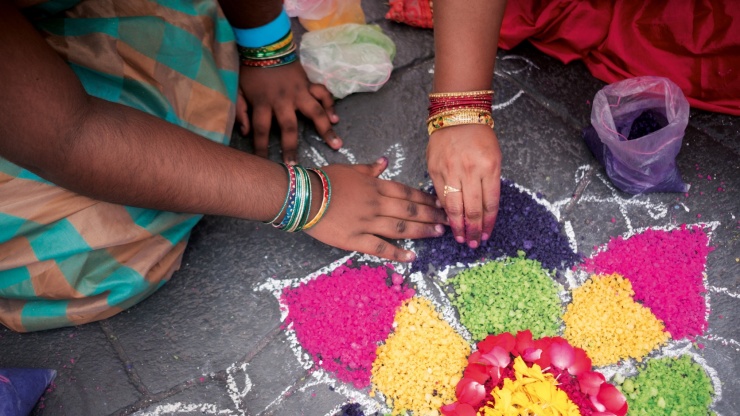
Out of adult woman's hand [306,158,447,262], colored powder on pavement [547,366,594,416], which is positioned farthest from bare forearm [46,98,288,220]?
colored powder on pavement [547,366,594,416]

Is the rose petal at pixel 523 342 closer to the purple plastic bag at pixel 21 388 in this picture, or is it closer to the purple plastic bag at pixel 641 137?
the purple plastic bag at pixel 641 137

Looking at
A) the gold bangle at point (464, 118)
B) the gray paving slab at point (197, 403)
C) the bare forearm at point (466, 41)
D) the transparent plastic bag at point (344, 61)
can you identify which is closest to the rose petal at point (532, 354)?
the gold bangle at point (464, 118)

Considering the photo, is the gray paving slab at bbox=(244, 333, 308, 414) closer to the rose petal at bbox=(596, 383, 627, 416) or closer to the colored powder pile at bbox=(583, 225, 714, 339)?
the rose petal at bbox=(596, 383, 627, 416)

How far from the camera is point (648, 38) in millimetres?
2158

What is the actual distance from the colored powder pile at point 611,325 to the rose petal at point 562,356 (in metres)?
0.13

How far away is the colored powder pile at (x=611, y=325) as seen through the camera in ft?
5.78

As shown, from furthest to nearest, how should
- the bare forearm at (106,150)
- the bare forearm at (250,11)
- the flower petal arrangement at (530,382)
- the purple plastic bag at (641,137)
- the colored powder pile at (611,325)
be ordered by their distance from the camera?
the bare forearm at (250,11)
the purple plastic bag at (641,137)
the colored powder pile at (611,325)
the flower petal arrangement at (530,382)
the bare forearm at (106,150)

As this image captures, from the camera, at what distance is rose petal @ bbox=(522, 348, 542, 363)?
165 centimetres

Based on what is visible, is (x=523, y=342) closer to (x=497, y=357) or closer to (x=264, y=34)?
(x=497, y=357)

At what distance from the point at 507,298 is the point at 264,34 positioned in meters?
1.18

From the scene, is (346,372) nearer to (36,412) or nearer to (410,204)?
(410,204)

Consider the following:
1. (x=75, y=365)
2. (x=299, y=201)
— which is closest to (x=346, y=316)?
(x=299, y=201)

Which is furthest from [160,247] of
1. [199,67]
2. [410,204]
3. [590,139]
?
[590,139]

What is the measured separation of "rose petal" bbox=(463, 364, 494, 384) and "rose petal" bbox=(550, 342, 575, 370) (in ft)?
0.62
